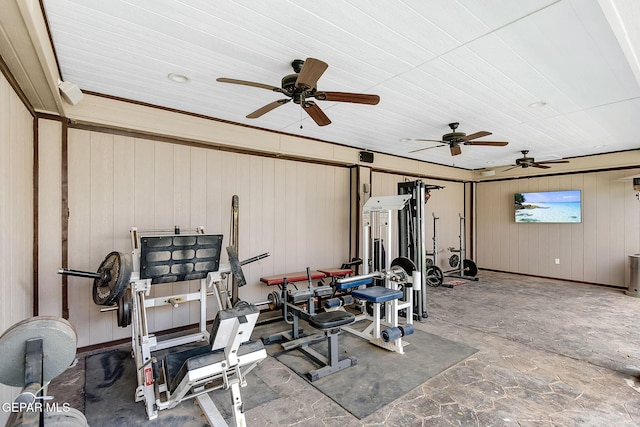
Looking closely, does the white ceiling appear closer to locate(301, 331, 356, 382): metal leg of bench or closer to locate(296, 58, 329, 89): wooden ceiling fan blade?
locate(296, 58, 329, 89): wooden ceiling fan blade

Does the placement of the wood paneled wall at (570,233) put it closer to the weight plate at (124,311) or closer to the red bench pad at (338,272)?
the red bench pad at (338,272)

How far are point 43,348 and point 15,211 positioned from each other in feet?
5.65

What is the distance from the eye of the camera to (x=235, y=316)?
1892 mm

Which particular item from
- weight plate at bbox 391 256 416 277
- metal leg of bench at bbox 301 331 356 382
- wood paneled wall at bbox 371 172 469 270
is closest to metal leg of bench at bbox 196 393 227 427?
metal leg of bench at bbox 301 331 356 382

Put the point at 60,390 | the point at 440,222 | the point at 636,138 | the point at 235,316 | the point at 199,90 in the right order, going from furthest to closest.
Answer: the point at 440,222
the point at 636,138
the point at 199,90
the point at 60,390
the point at 235,316

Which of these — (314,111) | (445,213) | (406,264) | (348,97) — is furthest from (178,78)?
(445,213)

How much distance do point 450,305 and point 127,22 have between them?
5.40 metres

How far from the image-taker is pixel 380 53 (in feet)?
8.14

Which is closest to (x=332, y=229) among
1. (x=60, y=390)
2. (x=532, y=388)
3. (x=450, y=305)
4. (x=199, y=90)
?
(x=450, y=305)

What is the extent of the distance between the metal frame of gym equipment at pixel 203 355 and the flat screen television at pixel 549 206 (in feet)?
24.0

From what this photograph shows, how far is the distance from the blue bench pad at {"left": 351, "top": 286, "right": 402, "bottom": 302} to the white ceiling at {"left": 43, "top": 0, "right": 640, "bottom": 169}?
2160mm

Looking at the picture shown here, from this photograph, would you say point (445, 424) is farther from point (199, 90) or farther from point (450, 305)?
point (199, 90)

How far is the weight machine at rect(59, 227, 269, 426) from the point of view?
1.97 m

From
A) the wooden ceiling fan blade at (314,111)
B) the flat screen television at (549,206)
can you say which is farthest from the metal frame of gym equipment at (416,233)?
the flat screen television at (549,206)
